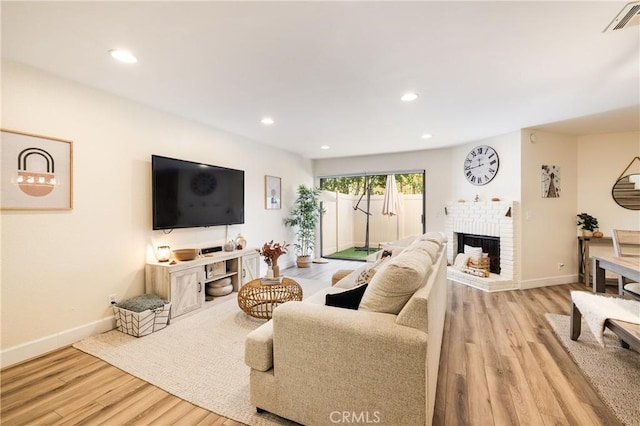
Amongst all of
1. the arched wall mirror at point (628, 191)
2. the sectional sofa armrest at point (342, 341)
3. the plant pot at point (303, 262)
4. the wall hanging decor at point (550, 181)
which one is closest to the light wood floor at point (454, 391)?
the sectional sofa armrest at point (342, 341)

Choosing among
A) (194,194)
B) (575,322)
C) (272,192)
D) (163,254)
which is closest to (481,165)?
(575,322)

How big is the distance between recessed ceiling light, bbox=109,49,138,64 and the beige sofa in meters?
2.18

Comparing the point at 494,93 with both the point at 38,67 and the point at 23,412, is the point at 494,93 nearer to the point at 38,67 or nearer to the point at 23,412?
the point at 38,67

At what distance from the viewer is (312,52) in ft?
6.75

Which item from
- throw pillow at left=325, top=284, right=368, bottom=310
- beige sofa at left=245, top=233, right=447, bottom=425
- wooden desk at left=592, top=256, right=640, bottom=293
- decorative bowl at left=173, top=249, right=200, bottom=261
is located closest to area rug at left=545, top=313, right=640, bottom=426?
wooden desk at left=592, top=256, right=640, bottom=293

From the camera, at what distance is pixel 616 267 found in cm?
260

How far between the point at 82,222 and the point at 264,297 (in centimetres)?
186

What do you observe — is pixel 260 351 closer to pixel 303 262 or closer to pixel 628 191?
pixel 303 262

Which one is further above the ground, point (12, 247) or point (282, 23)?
point (282, 23)

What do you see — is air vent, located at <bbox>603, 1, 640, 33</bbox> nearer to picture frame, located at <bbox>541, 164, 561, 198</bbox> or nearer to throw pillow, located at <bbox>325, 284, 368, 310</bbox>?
throw pillow, located at <bbox>325, 284, 368, 310</bbox>

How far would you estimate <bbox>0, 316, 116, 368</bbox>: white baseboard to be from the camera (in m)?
2.18

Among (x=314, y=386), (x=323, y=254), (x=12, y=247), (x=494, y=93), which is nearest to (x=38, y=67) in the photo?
(x=12, y=247)

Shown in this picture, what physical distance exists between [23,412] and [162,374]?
29.0 inches

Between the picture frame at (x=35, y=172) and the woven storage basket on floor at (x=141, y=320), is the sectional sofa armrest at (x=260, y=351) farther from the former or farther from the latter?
the picture frame at (x=35, y=172)
